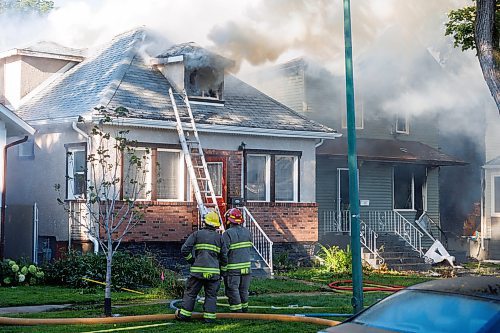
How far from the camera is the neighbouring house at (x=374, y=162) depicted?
2638 cm

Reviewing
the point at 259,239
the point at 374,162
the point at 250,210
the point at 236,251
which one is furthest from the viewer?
the point at 374,162

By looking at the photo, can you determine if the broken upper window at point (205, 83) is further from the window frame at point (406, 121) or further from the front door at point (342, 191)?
the window frame at point (406, 121)

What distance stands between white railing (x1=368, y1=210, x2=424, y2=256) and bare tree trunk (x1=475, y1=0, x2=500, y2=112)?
1217 cm

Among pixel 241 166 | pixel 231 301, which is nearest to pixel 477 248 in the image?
pixel 241 166

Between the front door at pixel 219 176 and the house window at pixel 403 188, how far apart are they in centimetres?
870

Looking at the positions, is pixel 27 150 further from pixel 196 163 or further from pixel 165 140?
pixel 196 163

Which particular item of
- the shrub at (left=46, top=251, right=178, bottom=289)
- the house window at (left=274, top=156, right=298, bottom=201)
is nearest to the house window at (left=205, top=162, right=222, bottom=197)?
the house window at (left=274, top=156, right=298, bottom=201)

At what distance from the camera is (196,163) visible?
21688 mm

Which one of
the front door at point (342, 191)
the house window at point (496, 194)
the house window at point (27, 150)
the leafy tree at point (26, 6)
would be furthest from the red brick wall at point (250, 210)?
the leafy tree at point (26, 6)

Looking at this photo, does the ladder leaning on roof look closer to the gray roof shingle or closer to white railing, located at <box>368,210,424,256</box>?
the gray roof shingle

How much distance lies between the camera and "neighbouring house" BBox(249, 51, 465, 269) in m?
26.4

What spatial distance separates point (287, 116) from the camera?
2430 cm

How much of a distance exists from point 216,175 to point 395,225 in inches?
293

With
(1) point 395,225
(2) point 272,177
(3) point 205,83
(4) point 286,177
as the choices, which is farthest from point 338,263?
(1) point 395,225
